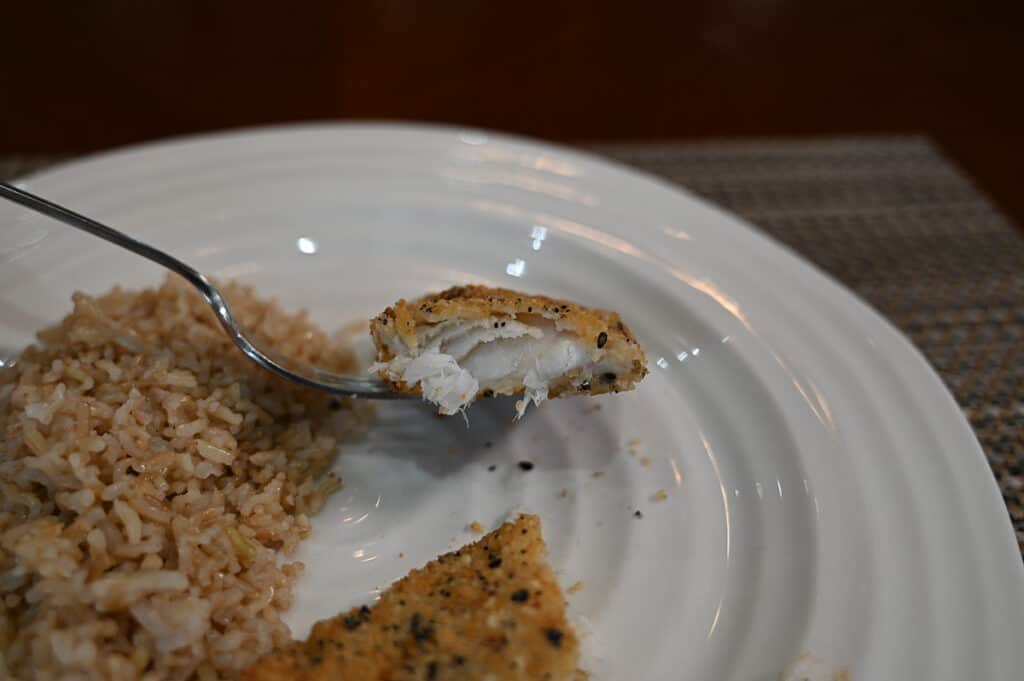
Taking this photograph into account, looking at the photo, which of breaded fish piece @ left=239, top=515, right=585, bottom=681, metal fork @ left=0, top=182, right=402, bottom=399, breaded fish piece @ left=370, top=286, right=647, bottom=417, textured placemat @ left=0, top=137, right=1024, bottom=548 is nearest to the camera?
breaded fish piece @ left=239, top=515, right=585, bottom=681

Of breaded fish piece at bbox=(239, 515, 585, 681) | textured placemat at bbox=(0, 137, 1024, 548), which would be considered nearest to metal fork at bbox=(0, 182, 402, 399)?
breaded fish piece at bbox=(239, 515, 585, 681)

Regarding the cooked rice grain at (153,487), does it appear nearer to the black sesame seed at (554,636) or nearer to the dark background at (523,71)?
the black sesame seed at (554,636)

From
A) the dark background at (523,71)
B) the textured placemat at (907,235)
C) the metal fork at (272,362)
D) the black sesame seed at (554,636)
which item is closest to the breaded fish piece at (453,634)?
the black sesame seed at (554,636)

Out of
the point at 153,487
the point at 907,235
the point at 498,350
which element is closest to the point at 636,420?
the point at 498,350

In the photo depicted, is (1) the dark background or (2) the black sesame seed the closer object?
(2) the black sesame seed

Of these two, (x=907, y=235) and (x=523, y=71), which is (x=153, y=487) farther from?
(x=523, y=71)

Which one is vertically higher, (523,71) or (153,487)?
(523,71)

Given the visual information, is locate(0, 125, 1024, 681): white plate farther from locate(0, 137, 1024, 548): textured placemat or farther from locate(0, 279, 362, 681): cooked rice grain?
locate(0, 137, 1024, 548): textured placemat

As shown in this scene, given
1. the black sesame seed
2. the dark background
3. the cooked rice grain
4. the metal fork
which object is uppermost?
the dark background
